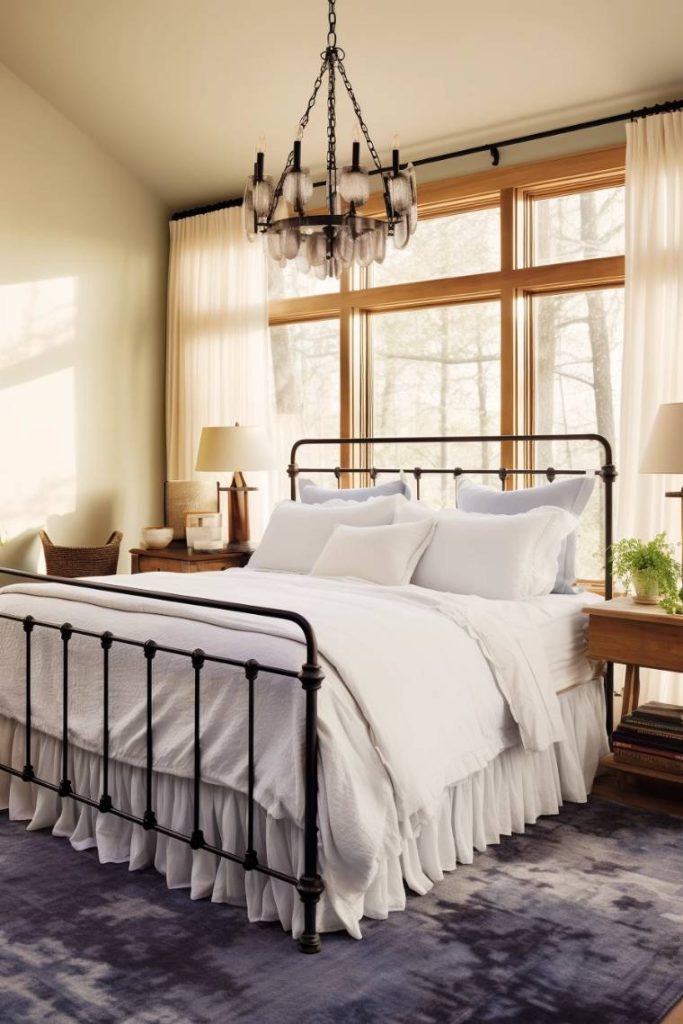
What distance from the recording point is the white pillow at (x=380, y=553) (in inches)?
154

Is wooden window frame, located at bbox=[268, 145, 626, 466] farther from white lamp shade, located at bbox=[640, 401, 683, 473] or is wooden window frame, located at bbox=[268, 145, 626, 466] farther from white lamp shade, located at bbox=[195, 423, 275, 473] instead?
white lamp shade, located at bbox=[640, 401, 683, 473]

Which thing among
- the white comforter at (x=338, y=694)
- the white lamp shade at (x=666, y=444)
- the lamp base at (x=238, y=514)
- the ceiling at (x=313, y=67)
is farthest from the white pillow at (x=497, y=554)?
the ceiling at (x=313, y=67)

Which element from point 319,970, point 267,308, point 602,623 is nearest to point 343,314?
point 267,308

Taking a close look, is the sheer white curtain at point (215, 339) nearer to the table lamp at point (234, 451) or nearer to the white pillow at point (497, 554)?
the table lamp at point (234, 451)

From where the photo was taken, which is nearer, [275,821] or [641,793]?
[275,821]

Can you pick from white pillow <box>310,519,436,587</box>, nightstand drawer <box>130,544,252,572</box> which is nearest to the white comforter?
white pillow <box>310,519,436,587</box>

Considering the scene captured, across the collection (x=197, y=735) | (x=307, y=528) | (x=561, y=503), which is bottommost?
(x=197, y=735)

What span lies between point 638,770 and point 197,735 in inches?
68.4

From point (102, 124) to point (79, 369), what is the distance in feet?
4.72

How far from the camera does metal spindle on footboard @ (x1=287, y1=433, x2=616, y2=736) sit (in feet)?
13.7

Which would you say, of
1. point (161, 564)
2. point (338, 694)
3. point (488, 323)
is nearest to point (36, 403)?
point (161, 564)

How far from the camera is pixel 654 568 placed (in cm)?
370

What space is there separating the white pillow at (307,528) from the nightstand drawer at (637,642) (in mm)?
1048

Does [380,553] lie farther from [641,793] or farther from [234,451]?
[234,451]
